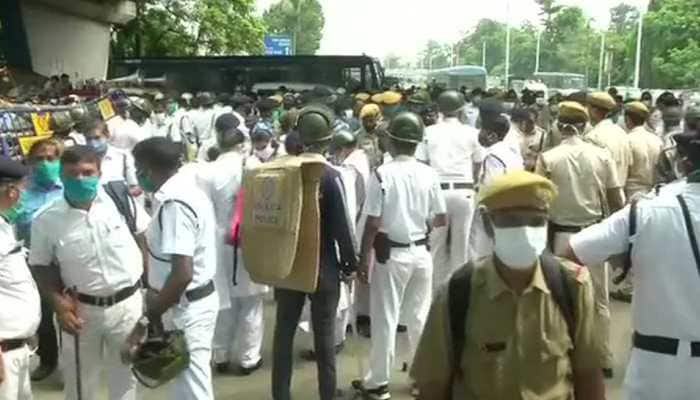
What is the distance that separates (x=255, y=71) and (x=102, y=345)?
2402 cm

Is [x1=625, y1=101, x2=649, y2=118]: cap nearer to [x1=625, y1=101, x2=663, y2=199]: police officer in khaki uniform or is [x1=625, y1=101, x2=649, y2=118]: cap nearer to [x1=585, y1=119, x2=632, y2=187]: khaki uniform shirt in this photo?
[x1=625, y1=101, x2=663, y2=199]: police officer in khaki uniform

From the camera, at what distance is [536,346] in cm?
302

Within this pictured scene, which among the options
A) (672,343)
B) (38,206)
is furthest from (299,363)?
(672,343)

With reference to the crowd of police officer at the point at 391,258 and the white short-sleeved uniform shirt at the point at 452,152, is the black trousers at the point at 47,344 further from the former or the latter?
the white short-sleeved uniform shirt at the point at 452,152

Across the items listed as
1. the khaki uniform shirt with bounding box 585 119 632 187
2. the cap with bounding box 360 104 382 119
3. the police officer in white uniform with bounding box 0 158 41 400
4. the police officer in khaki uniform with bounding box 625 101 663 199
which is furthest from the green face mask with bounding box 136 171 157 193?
the police officer in khaki uniform with bounding box 625 101 663 199

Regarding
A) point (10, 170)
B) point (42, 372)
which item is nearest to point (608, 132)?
point (42, 372)

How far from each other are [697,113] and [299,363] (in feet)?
12.4

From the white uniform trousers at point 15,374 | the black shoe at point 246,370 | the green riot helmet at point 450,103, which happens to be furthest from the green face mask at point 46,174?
the green riot helmet at point 450,103

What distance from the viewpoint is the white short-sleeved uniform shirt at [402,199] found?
6.58 meters

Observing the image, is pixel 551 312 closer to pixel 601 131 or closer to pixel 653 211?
pixel 653 211

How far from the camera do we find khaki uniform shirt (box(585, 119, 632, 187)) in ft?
27.2

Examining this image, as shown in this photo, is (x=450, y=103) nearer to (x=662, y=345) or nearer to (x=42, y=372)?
(x=42, y=372)

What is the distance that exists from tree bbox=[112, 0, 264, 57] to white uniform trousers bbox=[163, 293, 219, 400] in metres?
41.2

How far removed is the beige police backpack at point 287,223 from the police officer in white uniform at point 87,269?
922mm
